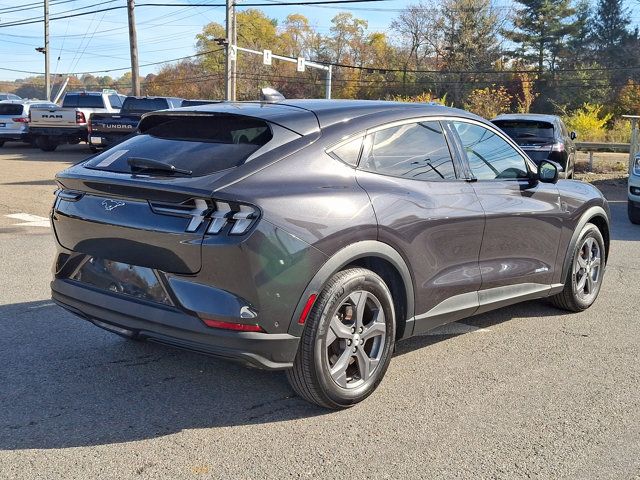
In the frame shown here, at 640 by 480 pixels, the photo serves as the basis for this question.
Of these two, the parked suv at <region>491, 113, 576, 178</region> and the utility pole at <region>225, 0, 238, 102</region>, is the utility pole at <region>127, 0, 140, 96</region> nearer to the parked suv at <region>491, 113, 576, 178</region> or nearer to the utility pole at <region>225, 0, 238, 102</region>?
the utility pole at <region>225, 0, 238, 102</region>

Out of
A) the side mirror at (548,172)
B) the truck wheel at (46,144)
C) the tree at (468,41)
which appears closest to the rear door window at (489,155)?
the side mirror at (548,172)

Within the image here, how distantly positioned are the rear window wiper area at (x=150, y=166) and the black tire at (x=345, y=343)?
3.28ft

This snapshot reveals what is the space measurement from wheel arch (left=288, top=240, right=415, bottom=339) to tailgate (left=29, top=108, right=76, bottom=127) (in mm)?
21301

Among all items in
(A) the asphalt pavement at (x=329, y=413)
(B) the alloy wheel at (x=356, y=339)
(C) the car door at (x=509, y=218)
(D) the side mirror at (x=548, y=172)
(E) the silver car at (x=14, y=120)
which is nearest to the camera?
(A) the asphalt pavement at (x=329, y=413)

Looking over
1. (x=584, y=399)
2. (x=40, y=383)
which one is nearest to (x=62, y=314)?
Result: (x=40, y=383)

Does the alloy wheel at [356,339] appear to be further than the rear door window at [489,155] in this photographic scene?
No

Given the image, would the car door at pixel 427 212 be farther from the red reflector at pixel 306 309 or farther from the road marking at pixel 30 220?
the road marking at pixel 30 220

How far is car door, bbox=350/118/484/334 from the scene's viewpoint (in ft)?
13.0

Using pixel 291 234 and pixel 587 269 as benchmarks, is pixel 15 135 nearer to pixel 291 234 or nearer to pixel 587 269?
pixel 587 269

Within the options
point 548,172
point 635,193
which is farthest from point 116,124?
point 548,172

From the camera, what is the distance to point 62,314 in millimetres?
5430

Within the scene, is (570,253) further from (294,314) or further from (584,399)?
(294,314)

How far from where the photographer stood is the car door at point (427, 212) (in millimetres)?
3957

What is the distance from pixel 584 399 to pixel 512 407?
490 mm
